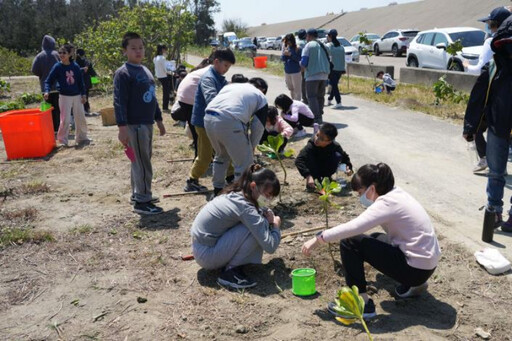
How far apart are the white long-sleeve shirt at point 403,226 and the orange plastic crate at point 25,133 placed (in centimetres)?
623

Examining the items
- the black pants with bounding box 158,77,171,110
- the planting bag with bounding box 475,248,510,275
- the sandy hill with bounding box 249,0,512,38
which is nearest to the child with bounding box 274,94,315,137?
the planting bag with bounding box 475,248,510,275

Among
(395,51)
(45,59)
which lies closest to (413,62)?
(395,51)

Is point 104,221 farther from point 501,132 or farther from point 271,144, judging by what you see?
point 501,132

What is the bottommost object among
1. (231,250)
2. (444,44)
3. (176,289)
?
(176,289)

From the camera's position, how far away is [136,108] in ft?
16.6

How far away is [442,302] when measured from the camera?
11.3 feet

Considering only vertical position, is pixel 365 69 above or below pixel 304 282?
above

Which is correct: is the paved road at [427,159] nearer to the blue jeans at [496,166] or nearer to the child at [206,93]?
the blue jeans at [496,166]

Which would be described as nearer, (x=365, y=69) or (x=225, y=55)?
(x=225, y=55)

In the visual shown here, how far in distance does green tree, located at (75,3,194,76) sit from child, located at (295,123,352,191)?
12971 millimetres

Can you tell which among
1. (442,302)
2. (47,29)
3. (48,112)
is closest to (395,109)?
(48,112)

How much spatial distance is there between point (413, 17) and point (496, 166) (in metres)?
45.0

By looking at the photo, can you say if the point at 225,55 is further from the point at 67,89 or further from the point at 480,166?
the point at 67,89

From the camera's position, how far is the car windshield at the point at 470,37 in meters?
15.2
